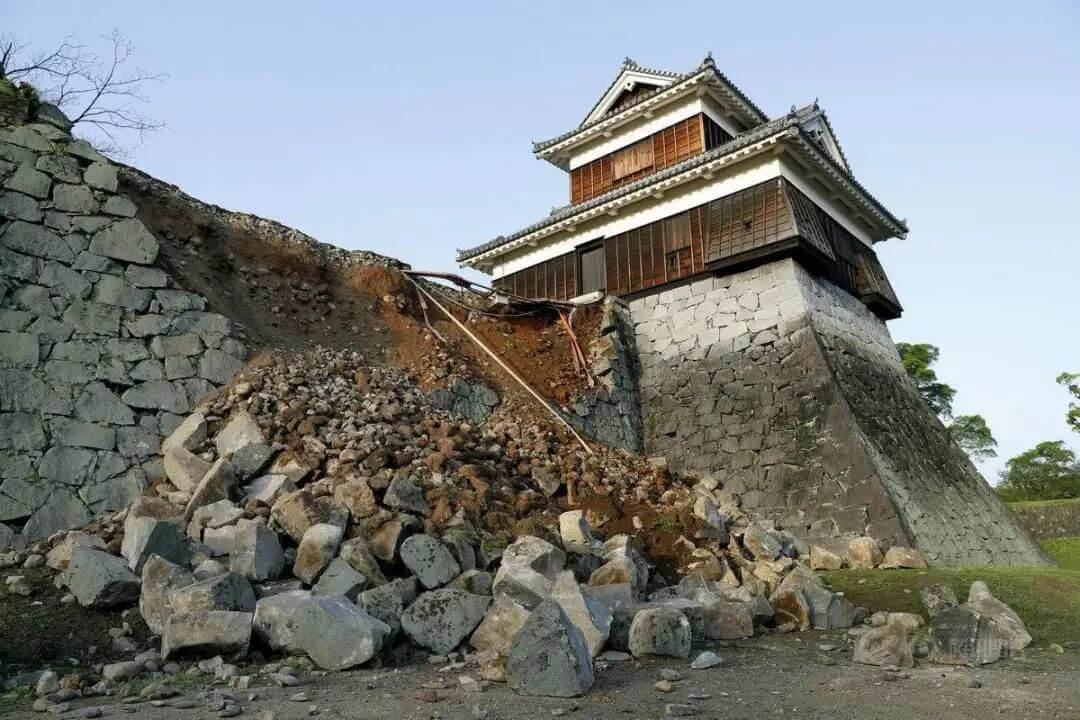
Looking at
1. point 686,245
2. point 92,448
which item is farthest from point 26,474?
point 686,245

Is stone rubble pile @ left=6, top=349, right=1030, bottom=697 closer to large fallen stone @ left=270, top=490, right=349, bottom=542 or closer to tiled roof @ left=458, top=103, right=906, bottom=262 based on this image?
large fallen stone @ left=270, top=490, right=349, bottom=542

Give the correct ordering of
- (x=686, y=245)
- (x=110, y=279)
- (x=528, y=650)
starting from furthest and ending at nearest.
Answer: (x=686, y=245) → (x=110, y=279) → (x=528, y=650)

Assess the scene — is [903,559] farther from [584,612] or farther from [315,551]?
[315,551]

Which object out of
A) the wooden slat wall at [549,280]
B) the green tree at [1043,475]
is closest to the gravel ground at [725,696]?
the wooden slat wall at [549,280]

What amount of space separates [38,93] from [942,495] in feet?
52.9

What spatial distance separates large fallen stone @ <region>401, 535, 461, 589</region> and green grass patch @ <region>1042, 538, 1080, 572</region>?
584 inches

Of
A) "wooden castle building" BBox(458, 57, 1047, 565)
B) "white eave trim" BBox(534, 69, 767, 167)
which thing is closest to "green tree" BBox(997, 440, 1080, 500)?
"wooden castle building" BBox(458, 57, 1047, 565)

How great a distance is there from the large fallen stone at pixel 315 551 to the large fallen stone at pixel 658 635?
9.26ft

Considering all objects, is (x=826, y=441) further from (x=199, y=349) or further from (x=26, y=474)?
(x=26, y=474)

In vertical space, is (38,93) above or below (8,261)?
above

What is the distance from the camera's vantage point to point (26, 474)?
24.0ft

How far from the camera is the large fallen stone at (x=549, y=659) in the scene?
445cm

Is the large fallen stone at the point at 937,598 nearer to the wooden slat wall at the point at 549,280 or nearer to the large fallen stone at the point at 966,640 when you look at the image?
the large fallen stone at the point at 966,640

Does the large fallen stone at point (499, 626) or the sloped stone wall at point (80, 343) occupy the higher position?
the sloped stone wall at point (80, 343)
